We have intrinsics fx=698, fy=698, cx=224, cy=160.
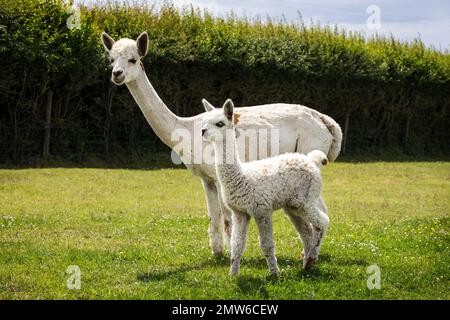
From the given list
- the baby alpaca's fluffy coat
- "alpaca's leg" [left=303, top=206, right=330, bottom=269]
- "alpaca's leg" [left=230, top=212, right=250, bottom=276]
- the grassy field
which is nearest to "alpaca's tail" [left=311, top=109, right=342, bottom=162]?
the grassy field

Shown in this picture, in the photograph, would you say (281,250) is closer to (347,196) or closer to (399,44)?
(347,196)

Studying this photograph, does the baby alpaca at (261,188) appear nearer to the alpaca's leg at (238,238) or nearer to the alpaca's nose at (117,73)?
the alpaca's leg at (238,238)

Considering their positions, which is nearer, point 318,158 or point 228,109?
point 228,109

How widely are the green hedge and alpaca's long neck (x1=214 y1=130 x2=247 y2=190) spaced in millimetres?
11385

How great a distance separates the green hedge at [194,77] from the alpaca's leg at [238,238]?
1156 centimetres

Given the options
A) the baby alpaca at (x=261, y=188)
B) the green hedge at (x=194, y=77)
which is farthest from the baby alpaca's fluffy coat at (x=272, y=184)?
the green hedge at (x=194, y=77)

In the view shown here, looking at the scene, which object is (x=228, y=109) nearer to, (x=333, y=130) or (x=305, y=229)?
(x=305, y=229)

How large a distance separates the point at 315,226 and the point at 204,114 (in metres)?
2.10

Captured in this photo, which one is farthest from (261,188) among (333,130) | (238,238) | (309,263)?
(333,130)

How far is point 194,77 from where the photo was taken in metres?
21.0

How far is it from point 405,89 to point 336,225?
1609 cm

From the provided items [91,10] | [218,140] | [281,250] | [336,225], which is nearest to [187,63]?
[91,10]

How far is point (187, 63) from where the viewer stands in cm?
2080
